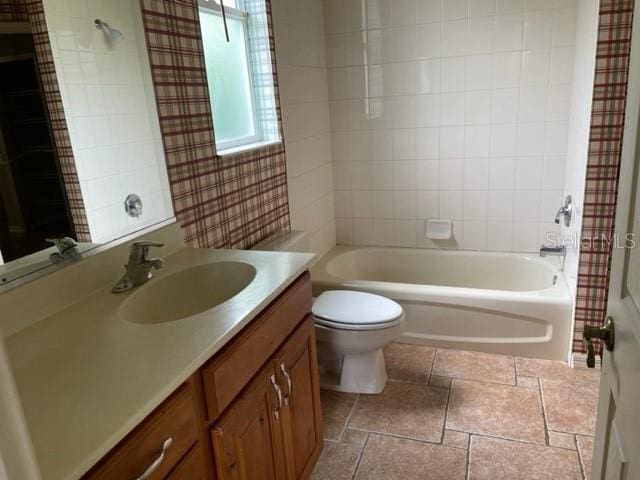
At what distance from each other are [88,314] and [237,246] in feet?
3.19

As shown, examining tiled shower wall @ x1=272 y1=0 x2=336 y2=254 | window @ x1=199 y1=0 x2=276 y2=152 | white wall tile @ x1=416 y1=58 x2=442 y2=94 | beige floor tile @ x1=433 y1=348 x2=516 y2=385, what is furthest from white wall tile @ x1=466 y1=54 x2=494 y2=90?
beige floor tile @ x1=433 y1=348 x2=516 y2=385

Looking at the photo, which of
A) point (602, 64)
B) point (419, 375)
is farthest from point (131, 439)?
point (602, 64)

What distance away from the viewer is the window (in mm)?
2209

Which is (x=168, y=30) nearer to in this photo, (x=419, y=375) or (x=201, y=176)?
(x=201, y=176)

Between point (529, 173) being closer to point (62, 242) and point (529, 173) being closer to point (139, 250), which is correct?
point (139, 250)

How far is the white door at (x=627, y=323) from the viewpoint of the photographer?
2.61 feet

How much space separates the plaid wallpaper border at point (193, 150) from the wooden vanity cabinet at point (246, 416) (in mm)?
584

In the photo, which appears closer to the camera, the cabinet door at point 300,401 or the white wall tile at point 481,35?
the cabinet door at point 300,401

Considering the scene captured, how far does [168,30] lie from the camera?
1764 mm

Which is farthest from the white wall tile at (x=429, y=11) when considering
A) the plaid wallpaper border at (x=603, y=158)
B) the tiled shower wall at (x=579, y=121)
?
the plaid wallpaper border at (x=603, y=158)

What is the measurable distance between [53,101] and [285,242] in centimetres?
128

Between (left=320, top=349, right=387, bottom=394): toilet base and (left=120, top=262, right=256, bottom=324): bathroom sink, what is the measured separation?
0.90 m

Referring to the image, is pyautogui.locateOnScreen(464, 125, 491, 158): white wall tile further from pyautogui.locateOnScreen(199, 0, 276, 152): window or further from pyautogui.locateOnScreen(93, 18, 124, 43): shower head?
pyautogui.locateOnScreen(93, 18, 124, 43): shower head

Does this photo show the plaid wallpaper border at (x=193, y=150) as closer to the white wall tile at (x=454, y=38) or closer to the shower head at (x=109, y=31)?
the shower head at (x=109, y=31)
